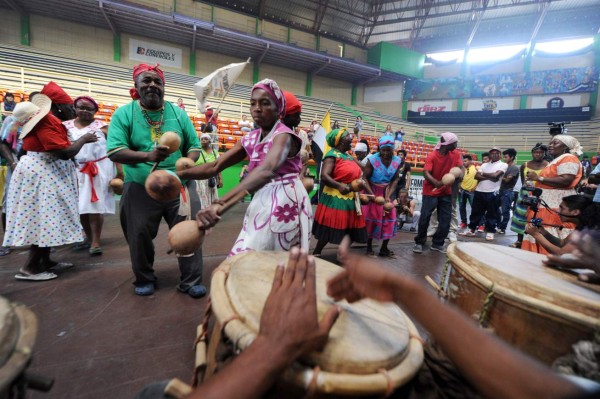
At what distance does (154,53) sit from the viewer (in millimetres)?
15312

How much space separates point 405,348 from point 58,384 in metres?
1.74

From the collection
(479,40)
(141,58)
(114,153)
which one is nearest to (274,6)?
A: (141,58)

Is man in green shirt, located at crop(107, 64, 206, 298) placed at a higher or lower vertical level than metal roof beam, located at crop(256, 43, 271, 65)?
lower

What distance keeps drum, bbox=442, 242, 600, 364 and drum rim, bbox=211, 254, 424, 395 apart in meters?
0.56

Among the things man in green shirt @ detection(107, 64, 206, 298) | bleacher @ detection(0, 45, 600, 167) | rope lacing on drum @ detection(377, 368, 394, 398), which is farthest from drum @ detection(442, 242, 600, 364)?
bleacher @ detection(0, 45, 600, 167)

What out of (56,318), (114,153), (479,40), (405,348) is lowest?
(56,318)

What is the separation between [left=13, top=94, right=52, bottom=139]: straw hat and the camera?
2.48 meters

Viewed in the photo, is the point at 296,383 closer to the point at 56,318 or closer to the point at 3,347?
the point at 3,347

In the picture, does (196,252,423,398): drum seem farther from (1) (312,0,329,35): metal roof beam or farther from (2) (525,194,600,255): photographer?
(1) (312,0,329,35): metal roof beam

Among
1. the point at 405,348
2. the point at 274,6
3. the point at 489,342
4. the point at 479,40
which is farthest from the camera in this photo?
the point at 479,40

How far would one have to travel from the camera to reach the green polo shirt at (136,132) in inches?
87.2

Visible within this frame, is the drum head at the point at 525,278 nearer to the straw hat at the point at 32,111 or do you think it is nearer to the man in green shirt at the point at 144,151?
the man in green shirt at the point at 144,151

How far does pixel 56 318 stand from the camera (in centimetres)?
207

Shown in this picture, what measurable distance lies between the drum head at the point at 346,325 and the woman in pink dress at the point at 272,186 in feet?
1.44
